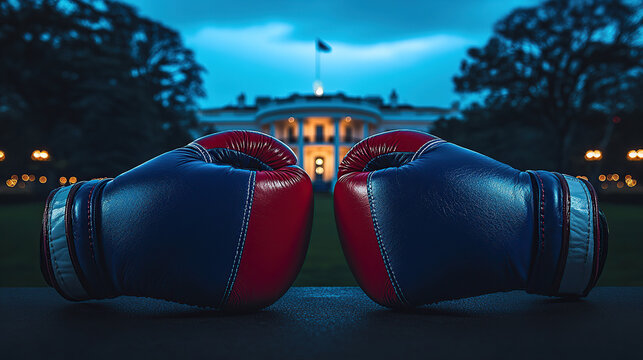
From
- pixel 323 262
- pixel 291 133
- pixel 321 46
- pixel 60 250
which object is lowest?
pixel 323 262

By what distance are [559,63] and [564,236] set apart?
14.9 m

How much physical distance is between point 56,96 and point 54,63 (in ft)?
4.16

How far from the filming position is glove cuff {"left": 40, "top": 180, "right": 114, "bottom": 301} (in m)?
1.11

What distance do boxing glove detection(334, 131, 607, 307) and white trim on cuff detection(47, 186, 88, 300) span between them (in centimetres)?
84

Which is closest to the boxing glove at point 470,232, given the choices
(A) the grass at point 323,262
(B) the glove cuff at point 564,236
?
(B) the glove cuff at point 564,236

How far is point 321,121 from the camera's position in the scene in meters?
29.5

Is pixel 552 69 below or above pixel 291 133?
above

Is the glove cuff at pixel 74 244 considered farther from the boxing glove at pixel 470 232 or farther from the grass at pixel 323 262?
the grass at pixel 323 262

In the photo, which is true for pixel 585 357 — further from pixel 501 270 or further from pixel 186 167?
pixel 186 167

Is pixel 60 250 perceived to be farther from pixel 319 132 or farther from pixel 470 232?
pixel 319 132

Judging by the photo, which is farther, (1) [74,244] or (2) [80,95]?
(2) [80,95]

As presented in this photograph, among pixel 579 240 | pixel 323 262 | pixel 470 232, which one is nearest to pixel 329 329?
pixel 470 232

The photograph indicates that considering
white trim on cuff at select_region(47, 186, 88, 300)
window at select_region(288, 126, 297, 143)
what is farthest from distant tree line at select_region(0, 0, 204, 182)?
window at select_region(288, 126, 297, 143)

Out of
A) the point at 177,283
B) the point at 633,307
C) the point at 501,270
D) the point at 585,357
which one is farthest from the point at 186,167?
the point at 633,307
